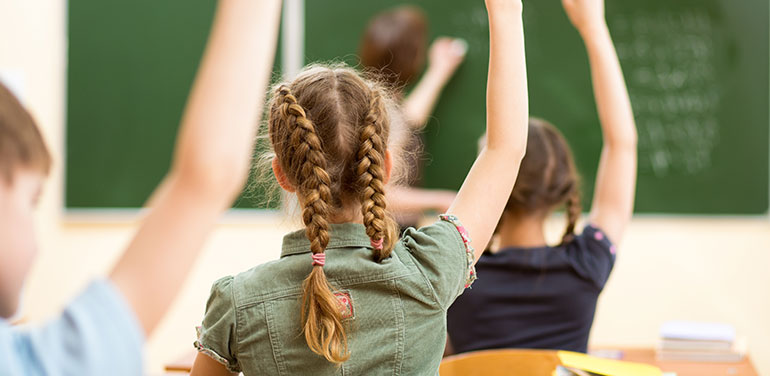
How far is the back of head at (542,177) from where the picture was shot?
1.82 metres

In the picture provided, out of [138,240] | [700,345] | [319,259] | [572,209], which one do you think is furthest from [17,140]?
[700,345]

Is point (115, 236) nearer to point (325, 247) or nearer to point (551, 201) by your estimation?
point (551, 201)

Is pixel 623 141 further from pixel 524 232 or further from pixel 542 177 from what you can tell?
pixel 524 232

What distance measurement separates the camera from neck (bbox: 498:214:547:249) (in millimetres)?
1832

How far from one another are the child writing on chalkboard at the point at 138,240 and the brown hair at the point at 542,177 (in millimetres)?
1297

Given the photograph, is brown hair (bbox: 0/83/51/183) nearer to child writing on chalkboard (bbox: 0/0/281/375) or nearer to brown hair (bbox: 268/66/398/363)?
child writing on chalkboard (bbox: 0/0/281/375)

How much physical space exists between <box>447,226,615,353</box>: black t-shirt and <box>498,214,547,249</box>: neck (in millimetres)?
61

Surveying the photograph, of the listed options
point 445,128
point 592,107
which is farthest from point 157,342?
point 592,107

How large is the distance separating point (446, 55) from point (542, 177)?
1.75 metres

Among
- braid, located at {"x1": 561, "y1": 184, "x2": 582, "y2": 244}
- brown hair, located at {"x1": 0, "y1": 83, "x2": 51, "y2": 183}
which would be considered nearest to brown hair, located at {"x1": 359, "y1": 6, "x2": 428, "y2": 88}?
braid, located at {"x1": 561, "y1": 184, "x2": 582, "y2": 244}

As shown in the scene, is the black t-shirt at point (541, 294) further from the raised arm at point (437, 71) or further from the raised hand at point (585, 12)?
the raised arm at point (437, 71)

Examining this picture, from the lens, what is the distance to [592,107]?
3455 mm

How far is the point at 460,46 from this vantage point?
3.47 meters

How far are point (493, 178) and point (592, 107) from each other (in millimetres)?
2570
